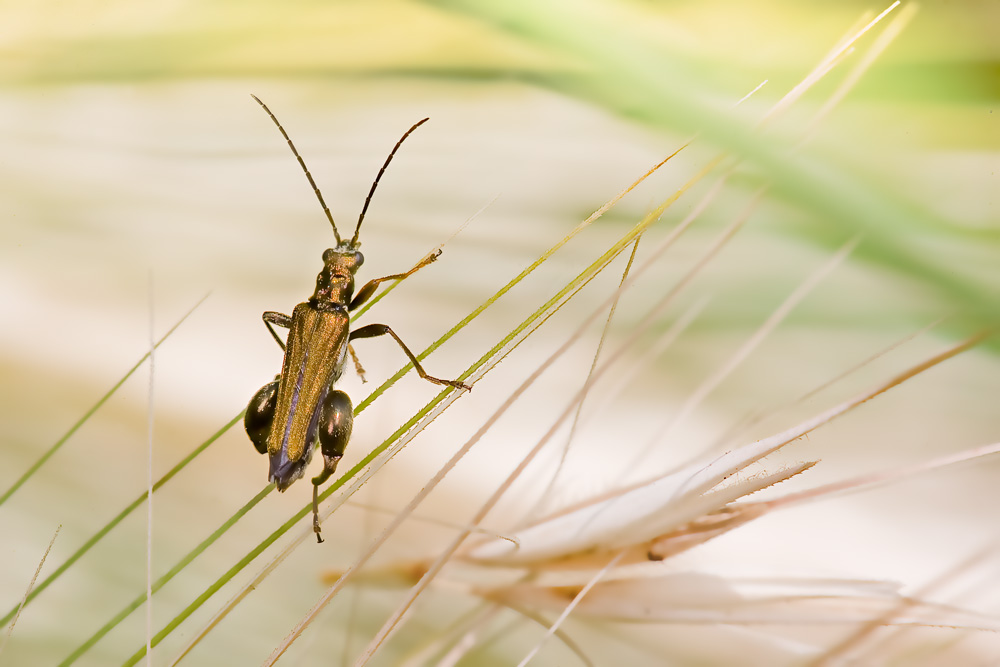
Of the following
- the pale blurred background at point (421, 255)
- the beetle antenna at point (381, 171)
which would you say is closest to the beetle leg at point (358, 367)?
the pale blurred background at point (421, 255)

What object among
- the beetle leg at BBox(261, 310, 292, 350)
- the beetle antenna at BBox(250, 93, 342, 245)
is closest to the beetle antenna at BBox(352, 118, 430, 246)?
the beetle antenna at BBox(250, 93, 342, 245)

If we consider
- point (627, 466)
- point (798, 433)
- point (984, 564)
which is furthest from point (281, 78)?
point (984, 564)

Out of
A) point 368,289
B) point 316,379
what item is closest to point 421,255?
point 368,289

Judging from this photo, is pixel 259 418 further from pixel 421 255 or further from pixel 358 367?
pixel 421 255

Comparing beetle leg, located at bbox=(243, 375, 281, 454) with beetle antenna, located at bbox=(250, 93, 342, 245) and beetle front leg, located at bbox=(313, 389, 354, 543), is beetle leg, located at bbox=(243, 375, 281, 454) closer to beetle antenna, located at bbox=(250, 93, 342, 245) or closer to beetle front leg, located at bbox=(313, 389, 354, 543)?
beetle front leg, located at bbox=(313, 389, 354, 543)

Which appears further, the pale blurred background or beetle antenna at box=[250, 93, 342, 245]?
beetle antenna at box=[250, 93, 342, 245]

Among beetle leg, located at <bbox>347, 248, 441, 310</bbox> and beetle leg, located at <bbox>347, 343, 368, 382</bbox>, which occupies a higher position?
beetle leg, located at <bbox>347, 248, 441, 310</bbox>
